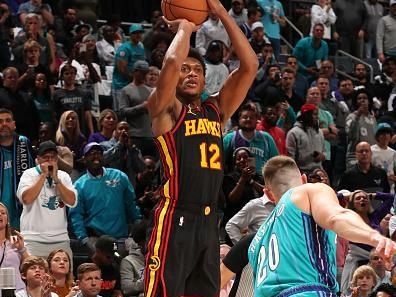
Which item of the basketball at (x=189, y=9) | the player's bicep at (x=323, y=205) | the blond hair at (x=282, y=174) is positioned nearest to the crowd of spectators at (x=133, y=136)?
the basketball at (x=189, y=9)

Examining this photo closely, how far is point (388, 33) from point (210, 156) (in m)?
13.5

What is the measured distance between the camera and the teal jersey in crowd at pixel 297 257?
19.4ft

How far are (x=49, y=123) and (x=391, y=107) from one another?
21.8 feet

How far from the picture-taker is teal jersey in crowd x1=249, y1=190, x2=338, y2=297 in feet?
19.4

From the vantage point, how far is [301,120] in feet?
49.2

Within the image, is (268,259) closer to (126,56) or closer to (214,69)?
(214,69)

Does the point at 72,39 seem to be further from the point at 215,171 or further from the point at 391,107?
the point at 215,171

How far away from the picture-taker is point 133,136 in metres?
14.6

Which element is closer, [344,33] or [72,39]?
[72,39]

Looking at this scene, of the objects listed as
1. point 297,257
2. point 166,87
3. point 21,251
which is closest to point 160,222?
point 166,87

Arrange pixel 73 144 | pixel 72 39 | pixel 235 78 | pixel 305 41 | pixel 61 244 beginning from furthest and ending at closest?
1. pixel 305 41
2. pixel 72 39
3. pixel 73 144
4. pixel 61 244
5. pixel 235 78

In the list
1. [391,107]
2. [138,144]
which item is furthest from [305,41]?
[138,144]

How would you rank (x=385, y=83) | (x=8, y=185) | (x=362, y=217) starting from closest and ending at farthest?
(x=8, y=185)
(x=362, y=217)
(x=385, y=83)

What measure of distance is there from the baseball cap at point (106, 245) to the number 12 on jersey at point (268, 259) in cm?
539
